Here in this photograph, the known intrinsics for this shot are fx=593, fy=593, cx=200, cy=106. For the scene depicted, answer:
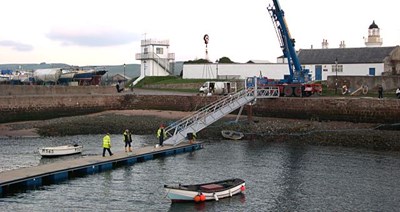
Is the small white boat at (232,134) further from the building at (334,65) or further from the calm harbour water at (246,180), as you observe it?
the building at (334,65)

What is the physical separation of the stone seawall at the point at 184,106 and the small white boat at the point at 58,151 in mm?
19141

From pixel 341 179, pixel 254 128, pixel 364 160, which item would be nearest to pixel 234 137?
pixel 254 128

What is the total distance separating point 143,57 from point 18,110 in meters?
38.4

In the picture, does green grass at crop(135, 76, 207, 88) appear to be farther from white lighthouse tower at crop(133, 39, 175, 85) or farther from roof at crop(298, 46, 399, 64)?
roof at crop(298, 46, 399, 64)

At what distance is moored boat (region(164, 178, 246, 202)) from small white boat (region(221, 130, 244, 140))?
20.6 meters

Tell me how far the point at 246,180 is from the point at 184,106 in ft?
107

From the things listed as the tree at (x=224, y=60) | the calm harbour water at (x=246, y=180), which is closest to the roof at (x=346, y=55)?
the tree at (x=224, y=60)

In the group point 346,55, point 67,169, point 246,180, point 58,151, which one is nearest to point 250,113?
point 58,151

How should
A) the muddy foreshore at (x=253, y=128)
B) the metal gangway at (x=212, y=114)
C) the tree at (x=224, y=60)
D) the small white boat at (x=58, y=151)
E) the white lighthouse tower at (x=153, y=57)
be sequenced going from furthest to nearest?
A: 1. the tree at (x=224, y=60)
2. the white lighthouse tower at (x=153, y=57)
3. the muddy foreshore at (x=253, y=128)
4. the metal gangway at (x=212, y=114)
5. the small white boat at (x=58, y=151)

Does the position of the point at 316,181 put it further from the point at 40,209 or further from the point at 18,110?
the point at 18,110

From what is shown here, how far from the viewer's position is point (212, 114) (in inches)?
1954

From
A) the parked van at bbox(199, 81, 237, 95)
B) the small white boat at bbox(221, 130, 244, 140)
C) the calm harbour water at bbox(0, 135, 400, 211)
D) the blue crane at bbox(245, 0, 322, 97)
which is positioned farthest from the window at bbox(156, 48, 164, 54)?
the calm harbour water at bbox(0, 135, 400, 211)

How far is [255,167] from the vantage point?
37844 mm

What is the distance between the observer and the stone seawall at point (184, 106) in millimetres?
53031
